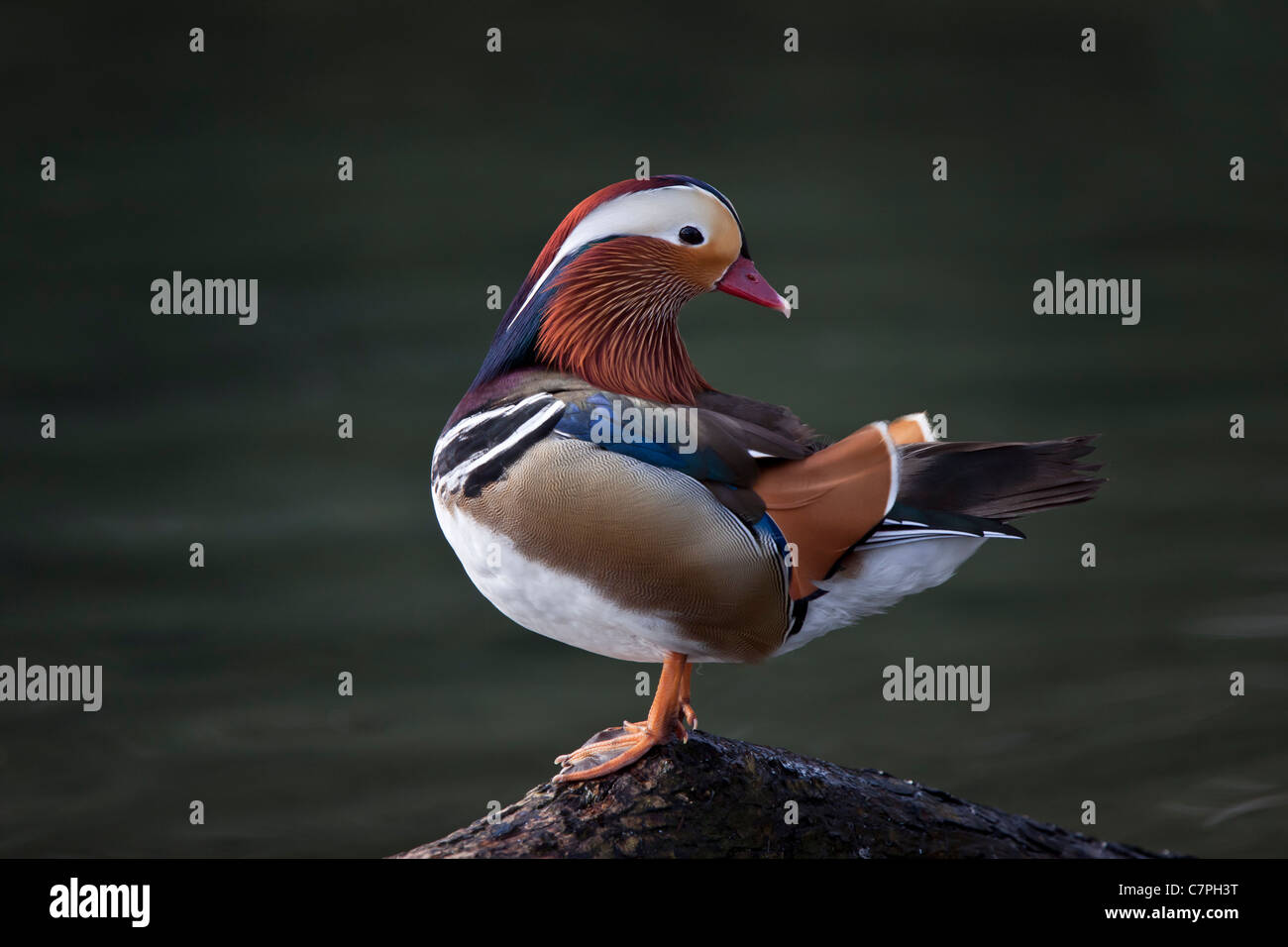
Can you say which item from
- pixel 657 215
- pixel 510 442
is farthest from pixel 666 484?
pixel 657 215

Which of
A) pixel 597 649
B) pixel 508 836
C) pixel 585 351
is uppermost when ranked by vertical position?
pixel 585 351

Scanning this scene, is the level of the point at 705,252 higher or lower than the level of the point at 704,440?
higher

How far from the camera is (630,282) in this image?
6.10 ft

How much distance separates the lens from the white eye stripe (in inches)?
72.3

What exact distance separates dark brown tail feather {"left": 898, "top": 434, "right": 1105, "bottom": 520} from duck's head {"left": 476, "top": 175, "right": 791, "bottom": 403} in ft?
0.97

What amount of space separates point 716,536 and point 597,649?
0.24m

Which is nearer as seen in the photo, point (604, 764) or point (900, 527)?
point (900, 527)

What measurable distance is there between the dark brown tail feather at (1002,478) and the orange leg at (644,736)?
38 centimetres

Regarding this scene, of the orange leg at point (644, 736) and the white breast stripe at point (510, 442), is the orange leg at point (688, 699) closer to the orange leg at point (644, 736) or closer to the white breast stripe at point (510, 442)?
the orange leg at point (644, 736)

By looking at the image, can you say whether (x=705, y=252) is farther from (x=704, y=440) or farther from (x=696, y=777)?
(x=696, y=777)

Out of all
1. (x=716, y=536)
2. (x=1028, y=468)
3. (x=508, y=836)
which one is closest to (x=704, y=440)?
(x=716, y=536)

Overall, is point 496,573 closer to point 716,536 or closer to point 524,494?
point 524,494

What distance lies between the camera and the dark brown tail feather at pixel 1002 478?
173cm

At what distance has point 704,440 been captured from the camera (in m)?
1.78
